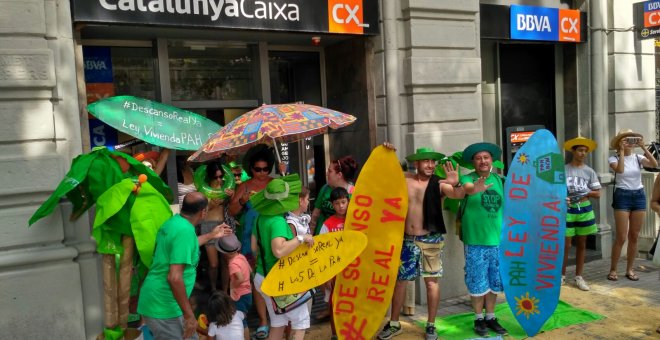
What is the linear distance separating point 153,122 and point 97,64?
1.34 metres

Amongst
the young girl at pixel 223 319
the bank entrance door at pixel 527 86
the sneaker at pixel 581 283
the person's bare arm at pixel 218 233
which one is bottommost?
the sneaker at pixel 581 283

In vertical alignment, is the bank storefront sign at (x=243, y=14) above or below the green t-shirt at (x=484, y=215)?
above

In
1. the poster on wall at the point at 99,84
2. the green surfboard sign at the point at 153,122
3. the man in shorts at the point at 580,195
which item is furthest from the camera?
the man in shorts at the point at 580,195

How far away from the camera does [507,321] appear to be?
225 inches

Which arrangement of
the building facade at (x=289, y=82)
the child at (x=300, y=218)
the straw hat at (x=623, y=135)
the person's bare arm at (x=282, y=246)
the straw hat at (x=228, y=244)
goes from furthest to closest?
the straw hat at (x=623, y=135) → the building facade at (x=289, y=82) → the child at (x=300, y=218) → the straw hat at (x=228, y=244) → the person's bare arm at (x=282, y=246)

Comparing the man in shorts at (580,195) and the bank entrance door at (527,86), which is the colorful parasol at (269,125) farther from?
the bank entrance door at (527,86)

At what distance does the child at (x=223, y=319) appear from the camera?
13.1 feet

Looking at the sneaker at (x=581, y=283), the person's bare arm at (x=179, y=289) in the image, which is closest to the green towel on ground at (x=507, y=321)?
the sneaker at (x=581, y=283)

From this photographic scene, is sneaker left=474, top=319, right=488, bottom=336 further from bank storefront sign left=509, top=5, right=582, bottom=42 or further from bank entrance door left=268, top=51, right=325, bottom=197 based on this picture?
bank storefront sign left=509, top=5, right=582, bottom=42

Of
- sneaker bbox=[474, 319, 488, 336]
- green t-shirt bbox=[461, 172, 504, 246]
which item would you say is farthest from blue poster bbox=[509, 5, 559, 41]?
sneaker bbox=[474, 319, 488, 336]

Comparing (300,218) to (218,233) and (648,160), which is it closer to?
(218,233)

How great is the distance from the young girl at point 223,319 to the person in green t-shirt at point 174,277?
16 cm

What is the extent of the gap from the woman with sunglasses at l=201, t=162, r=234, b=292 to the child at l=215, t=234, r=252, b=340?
0.35 metres

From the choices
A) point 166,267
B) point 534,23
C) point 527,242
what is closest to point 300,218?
point 166,267
